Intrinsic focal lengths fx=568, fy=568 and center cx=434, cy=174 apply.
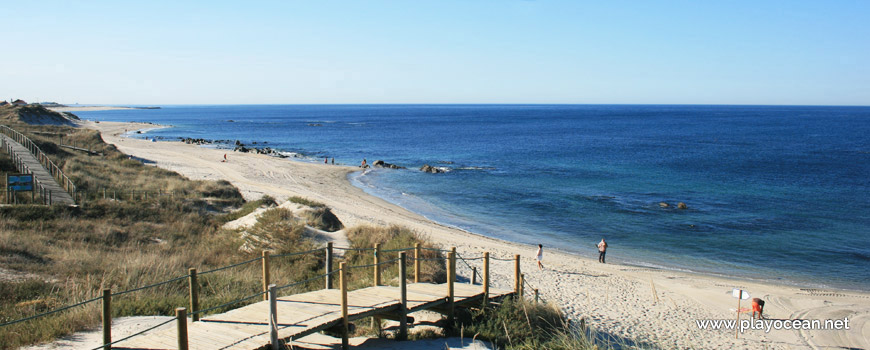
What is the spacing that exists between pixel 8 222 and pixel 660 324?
17.6 m

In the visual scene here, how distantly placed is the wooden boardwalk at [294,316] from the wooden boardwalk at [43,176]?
13414 millimetres

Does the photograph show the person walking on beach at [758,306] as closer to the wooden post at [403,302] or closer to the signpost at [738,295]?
the signpost at [738,295]

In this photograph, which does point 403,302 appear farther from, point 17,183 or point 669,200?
point 669,200

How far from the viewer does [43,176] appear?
2267cm

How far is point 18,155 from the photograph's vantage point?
86.7 feet

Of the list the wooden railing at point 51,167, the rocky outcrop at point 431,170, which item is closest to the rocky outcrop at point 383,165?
the rocky outcrop at point 431,170

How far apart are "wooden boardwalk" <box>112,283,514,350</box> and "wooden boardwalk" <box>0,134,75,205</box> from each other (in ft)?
44.0

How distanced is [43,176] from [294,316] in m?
20.0

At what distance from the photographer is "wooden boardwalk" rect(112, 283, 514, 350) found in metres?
7.16

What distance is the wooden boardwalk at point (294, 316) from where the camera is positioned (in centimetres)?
716

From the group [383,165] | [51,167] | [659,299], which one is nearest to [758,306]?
[659,299]

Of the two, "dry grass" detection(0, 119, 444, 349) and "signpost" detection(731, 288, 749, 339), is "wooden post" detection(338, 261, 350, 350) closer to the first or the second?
"dry grass" detection(0, 119, 444, 349)

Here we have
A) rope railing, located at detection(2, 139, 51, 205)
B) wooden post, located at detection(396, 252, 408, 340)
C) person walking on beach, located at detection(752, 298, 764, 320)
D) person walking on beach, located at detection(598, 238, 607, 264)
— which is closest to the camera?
wooden post, located at detection(396, 252, 408, 340)

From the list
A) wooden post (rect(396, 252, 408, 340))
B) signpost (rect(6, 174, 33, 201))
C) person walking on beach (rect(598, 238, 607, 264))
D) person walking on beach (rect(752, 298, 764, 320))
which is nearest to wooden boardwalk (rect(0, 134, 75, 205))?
signpost (rect(6, 174, 33, 201))
